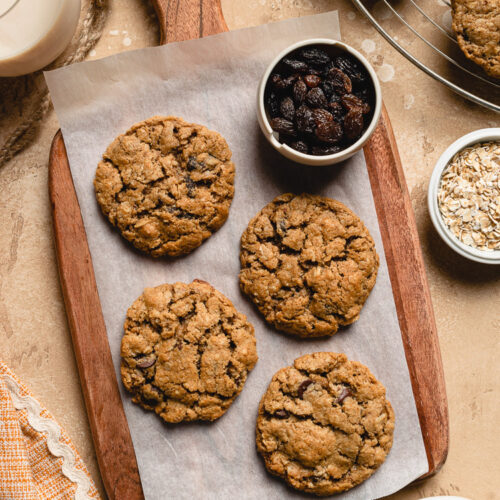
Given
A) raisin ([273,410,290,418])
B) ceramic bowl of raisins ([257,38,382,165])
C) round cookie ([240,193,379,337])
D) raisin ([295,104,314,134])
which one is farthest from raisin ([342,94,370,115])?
raisin ([273,410,290,418])

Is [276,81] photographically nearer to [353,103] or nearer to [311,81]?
[311,81]

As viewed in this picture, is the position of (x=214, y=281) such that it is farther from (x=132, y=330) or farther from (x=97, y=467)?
(x=97, y=467)

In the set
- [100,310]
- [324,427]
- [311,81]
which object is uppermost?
[311,81]

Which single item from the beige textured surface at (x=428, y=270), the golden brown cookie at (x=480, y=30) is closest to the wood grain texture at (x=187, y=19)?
the beige textured surface at (x=428, y=270)

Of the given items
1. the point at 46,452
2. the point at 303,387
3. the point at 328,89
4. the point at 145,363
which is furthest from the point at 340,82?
the point at 46,452

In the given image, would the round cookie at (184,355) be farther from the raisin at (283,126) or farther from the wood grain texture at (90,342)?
the raisin at (283,126)

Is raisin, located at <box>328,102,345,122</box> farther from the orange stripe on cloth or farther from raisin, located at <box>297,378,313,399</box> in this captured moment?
the orange stripe on cloth

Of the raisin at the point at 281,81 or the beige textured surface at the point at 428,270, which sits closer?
the raisin at the point at 281,81
